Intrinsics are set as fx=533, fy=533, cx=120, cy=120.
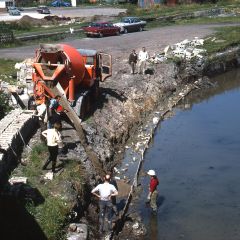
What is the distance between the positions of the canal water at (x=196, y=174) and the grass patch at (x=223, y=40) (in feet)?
38.8

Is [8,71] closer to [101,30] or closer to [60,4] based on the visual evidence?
[101,30]

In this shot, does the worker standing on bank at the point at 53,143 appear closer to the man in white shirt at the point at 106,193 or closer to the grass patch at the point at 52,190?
the grass patch at the point at 52,190

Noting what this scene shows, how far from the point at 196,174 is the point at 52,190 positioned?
707 centimetres

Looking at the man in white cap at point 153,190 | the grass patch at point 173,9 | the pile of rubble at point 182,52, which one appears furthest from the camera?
the grass patch at point 173,9

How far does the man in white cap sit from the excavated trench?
1.11 meters

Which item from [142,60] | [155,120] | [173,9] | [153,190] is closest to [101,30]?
[142,60]

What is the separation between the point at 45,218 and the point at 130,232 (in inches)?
119

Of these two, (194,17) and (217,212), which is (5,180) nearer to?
(217,212)

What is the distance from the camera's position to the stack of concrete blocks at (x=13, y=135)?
52.3 ft

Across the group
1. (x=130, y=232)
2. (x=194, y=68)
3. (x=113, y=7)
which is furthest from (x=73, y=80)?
(x=113, y=7)

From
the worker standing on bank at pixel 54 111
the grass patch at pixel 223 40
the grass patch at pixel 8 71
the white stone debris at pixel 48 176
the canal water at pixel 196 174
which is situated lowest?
the canal water at pixel 196 174

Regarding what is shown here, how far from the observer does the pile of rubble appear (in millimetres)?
36581

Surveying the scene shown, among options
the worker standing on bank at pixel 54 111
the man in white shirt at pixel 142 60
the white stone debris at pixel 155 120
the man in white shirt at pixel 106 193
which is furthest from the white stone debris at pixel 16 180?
the man in white shirt at pixel 142 60

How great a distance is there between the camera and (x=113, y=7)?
92.1 meters
